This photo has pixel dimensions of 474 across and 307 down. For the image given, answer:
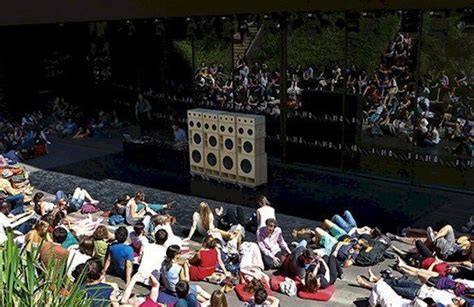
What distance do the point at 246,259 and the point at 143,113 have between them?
39.5 feet

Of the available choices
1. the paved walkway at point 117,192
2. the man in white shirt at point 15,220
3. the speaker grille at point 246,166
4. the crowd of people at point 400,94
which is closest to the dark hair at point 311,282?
the paved walkway at point 117,192

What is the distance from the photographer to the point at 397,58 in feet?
52.5

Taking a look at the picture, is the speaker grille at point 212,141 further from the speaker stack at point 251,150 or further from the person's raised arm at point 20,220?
the person's raised arm at point 20,220

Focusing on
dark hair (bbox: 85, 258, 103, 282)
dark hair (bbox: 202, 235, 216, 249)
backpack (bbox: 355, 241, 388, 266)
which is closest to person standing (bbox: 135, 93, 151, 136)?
dark hair (bbox: 202, 235, 216, 249)

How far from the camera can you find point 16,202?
45.3ft

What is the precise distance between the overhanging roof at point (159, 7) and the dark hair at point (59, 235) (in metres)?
7.84

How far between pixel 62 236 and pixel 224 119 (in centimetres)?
635

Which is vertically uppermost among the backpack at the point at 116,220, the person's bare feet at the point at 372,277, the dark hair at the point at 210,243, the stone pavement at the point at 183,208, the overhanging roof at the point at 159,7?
the overhanging roof at the point at 159,7

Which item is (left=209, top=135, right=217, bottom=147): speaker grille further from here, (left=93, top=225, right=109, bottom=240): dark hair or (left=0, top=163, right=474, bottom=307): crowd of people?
(left=93, top=225, right=109, bottom=240): dark hair

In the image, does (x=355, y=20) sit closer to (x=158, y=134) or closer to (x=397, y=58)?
(x=397, y=58)

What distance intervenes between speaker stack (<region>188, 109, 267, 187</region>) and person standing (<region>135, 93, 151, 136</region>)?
4.76m

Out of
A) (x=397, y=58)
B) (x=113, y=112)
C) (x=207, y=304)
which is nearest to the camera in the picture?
(x=207, y=304)

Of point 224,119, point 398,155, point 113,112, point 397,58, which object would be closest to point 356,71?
point 397,58

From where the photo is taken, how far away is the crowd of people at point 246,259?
372 inches
